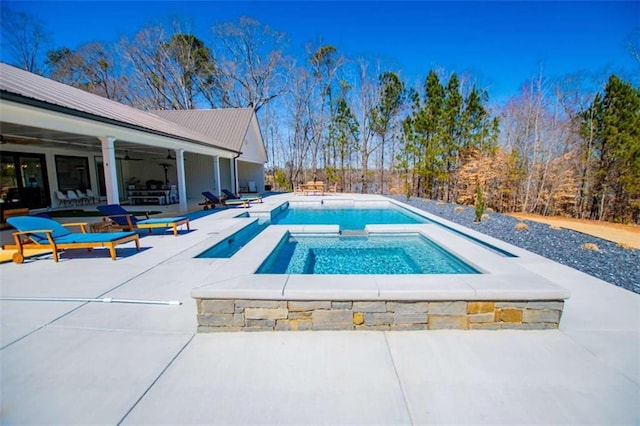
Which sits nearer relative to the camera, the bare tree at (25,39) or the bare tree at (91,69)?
the bare tree at (25,39)

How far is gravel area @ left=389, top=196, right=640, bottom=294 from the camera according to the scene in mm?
4281

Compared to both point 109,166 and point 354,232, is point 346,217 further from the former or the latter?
point 109,166

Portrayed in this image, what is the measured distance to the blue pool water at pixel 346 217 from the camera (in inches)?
380

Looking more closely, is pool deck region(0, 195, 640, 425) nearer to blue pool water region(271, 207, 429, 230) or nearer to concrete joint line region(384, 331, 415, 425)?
concrete joint line region(384, 331, 415, 425)

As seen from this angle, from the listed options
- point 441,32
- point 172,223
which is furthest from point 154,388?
point 441,32

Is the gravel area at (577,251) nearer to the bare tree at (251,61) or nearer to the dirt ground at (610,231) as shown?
the dirt ground at (610,231)

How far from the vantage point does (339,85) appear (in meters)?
22.8

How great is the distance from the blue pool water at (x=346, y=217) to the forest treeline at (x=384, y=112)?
533 cm

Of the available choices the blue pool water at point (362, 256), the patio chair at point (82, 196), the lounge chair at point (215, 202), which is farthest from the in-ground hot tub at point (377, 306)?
the patio chair at point (82, 196)

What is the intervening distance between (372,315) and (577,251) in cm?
538

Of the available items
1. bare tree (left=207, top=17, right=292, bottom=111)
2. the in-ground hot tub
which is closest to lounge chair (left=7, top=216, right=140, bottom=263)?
the in-ground hot tub

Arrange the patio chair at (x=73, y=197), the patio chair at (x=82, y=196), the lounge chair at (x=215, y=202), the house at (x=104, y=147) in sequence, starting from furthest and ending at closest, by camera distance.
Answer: the patio chair at (x=82, y=196) < the patio chair at (x=73, y=197) < the lounge chair at (x=215, y=202) < the house at (x=104, y=147)

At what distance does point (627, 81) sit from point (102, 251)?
21514 mm

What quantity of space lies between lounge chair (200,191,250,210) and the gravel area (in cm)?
862
